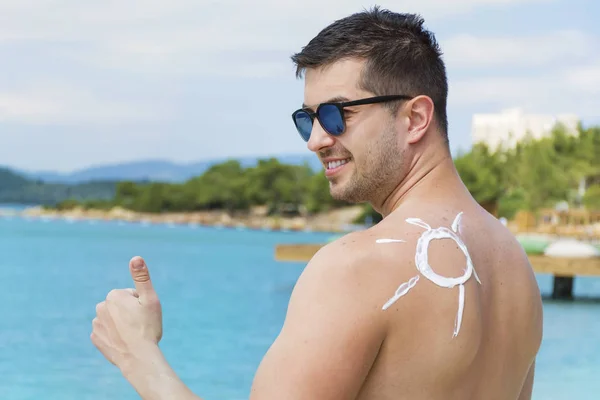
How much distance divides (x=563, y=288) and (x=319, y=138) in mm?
21846

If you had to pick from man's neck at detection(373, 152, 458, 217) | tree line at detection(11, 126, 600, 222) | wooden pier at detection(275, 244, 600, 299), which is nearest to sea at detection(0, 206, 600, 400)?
wooden pier at detection(275, 244, 600, 299)

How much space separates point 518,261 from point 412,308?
1.50 ft

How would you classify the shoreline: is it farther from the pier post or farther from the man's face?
the man's face

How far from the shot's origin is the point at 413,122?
191cm

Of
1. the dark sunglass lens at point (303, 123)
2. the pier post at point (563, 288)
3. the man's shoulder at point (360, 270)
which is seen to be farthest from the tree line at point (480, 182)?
the man's shoulder at point (360, 270)

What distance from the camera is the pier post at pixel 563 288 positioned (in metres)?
22.7

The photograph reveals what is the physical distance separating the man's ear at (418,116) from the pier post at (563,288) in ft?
71.0

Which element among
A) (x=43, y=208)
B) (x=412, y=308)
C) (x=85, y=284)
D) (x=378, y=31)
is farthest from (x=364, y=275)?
(x=43, y=208)

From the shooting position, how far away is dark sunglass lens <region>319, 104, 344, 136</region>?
1.89 metres

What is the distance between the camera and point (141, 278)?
1.78m

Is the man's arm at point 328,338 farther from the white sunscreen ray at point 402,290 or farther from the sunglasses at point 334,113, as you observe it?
the sunglasses at point 334,113

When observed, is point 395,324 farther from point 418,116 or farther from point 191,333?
point 191,333

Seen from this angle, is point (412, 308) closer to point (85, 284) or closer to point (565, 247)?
point (565, 247)

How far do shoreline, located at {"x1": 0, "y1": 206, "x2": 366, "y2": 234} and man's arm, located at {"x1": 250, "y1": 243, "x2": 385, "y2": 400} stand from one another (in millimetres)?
96287
